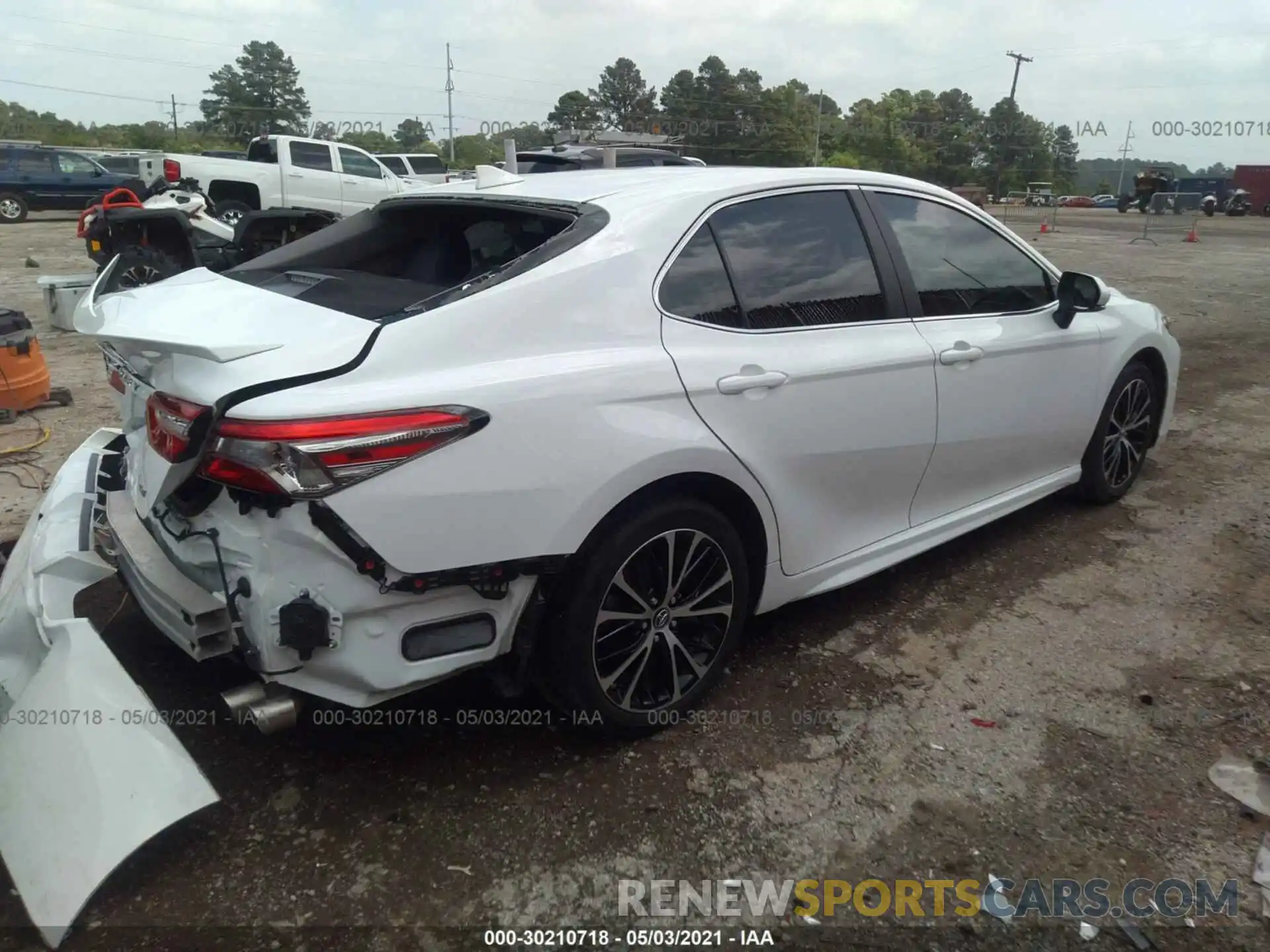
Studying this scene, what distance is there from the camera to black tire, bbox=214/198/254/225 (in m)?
15.9

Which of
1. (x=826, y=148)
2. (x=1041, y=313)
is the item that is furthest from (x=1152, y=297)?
(x=826, y=148)

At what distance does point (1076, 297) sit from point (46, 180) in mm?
24146

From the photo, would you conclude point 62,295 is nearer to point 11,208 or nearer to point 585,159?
point 585,159

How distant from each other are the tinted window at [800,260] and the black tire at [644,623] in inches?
28.2

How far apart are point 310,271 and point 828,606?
89.4 inches

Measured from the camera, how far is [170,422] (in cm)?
224

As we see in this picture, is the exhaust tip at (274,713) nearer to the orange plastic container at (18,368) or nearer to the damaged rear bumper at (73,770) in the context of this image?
the damaged rear bumper at (73,770)

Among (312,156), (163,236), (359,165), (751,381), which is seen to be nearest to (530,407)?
(751,381)

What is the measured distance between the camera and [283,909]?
2162mm

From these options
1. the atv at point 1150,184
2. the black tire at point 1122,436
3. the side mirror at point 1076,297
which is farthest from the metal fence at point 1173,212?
the side mirror at point 1076,297

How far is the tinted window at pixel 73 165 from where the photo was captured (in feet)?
70.9

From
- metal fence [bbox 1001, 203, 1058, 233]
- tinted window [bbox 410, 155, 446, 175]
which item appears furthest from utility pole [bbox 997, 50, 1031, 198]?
tinted window [bbox 410, 155, 446, 175]

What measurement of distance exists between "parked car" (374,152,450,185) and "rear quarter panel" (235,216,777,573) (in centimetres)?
1946

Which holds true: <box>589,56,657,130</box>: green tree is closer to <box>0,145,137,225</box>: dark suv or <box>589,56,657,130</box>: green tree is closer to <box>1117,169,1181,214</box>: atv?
<box>1117,169,1181,214</box>: atv
